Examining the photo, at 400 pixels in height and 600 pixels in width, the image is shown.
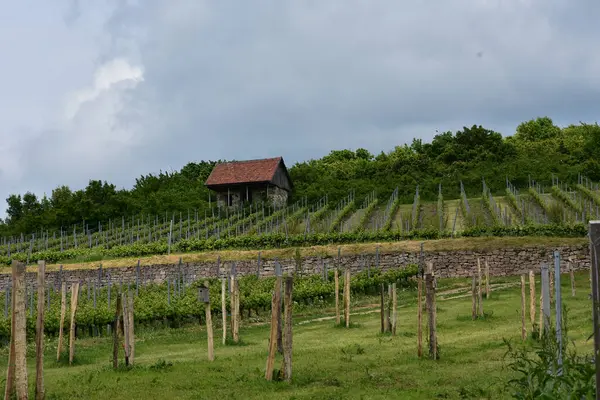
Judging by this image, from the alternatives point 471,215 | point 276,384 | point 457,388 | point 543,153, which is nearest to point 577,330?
point 457,388

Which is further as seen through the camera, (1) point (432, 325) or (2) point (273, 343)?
(1) point (432, 325)

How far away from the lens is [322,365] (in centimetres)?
1223

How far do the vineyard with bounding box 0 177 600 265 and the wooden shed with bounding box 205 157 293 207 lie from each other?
154 centimetres

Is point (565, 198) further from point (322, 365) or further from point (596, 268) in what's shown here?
point (596, 268)

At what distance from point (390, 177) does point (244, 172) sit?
1398 cm

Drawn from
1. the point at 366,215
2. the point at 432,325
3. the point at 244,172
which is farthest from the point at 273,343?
the point at 244,172

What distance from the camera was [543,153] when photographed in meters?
63.9

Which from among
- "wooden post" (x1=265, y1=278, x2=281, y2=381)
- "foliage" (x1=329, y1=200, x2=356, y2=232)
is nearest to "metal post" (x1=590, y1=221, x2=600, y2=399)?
"wooden post" (x1=265, y1=278, x2=281, y2=381)

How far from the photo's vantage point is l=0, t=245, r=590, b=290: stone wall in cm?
3034

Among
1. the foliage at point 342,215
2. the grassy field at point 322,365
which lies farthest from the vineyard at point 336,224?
the grassy field at point 322,365

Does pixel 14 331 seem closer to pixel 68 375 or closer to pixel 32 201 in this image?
pixel 68 375

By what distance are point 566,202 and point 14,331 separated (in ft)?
132

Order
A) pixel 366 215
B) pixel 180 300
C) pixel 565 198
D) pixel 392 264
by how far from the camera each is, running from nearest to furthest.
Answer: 1. pixel 180 300
2. pixel 392 264
3. pixel 565 198
4. pixel 366 215

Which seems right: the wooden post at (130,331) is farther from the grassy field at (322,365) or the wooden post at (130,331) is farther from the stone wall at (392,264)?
the stone wall at (392,264)
